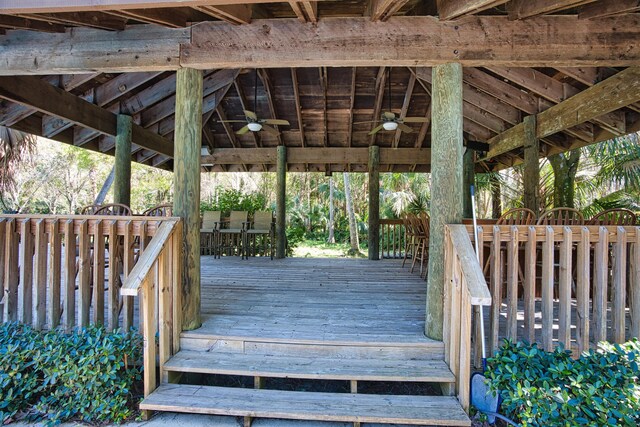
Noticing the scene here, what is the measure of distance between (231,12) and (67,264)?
8.85 ft

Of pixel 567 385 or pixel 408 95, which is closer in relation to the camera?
pixel 567 385

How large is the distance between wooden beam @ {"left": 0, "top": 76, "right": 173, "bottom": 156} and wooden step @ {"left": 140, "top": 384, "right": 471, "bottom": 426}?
380 centimetres

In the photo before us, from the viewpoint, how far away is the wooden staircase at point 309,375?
86.5 inches

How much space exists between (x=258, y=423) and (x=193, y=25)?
344cm

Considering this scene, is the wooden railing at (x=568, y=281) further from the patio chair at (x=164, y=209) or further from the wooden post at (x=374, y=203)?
the wooden post at (x=374, y=203)

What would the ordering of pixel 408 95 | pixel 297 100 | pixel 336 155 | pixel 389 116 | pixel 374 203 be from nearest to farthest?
pixel 389 116
pixel 408 95
pixel 297 100
pixel 374 203
pixel 336 155

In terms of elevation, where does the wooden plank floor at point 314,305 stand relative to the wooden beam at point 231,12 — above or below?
below

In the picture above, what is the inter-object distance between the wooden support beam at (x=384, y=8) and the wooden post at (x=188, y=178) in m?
1.74

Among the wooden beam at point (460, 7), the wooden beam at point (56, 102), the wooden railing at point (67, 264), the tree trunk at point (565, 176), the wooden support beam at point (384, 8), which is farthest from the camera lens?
the tree trunk at point (565, 176)

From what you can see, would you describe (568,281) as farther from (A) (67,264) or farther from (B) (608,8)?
(A) (67,264)

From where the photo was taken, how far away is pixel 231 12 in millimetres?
2752

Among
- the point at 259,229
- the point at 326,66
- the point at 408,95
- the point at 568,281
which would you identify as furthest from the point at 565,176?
the point at 259,229

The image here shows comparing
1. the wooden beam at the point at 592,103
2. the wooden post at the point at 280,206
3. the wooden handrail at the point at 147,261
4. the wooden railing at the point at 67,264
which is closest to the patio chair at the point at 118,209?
the wooden railing at the point at 67,264

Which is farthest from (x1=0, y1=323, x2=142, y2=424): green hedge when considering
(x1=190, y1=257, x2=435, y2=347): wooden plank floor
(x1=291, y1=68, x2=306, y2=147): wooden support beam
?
(x1=291, y1=68, x2=306, y2=147): wooden support beam
